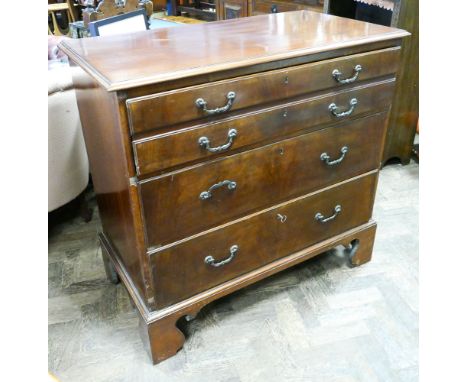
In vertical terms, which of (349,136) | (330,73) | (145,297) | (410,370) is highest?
(330,73)

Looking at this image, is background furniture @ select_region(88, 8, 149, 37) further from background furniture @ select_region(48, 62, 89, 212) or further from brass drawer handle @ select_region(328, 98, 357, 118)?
brass drawer handle @ select_region(328, 98, 357, 118)

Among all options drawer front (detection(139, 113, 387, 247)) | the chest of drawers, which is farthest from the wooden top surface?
drawer front (detection(139, 113, 387, 247))

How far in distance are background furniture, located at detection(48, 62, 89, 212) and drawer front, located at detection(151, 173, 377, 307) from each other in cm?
89

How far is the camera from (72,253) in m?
1.90

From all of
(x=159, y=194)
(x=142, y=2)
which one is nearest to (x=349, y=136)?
(x=159, y=194)

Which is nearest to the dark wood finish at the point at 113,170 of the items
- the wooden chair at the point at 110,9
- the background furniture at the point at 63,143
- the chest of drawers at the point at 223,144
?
the chest of drawers at the point at 223,144

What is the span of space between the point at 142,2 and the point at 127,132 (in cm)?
161

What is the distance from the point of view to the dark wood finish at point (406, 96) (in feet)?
6.67

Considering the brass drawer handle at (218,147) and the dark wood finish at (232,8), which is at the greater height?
the dark wood finish at (232,8)

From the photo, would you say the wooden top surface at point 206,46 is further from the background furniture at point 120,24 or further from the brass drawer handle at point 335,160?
the background furniture at point 120,24

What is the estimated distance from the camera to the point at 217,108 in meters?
1.10

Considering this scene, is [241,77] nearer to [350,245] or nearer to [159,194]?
[159,194]

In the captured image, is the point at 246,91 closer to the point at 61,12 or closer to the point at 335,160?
the point at 335,160

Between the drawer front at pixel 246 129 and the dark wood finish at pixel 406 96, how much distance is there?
32.4 inches
